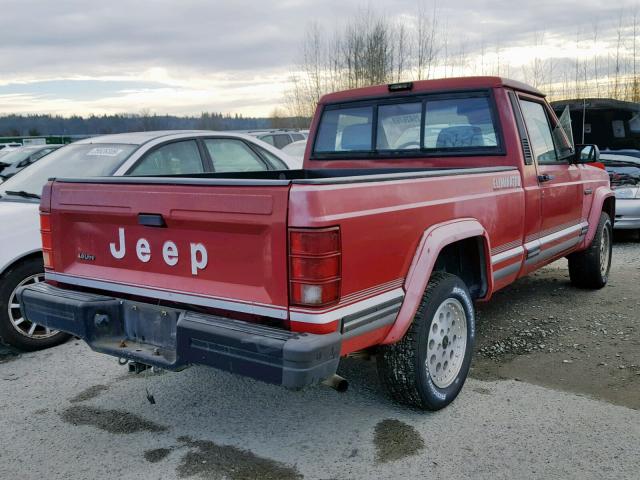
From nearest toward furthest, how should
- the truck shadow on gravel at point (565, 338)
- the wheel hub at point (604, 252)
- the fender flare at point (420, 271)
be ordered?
the fender flare at point (420, 271)
the truck shadow on gravel at point (565, 338)
the wheel hub at point (604, 252)

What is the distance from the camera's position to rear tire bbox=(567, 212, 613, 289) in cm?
608

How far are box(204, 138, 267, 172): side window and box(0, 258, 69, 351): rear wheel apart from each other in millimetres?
1911

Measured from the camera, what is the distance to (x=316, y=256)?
2.60 meters

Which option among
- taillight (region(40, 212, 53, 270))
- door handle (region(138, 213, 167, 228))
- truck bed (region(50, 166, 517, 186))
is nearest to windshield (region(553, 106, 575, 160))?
truck bed (region(50, 166, 517, 186))

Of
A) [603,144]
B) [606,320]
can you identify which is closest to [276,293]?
[606,320]

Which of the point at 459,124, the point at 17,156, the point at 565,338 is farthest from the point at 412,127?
the point at 17,156

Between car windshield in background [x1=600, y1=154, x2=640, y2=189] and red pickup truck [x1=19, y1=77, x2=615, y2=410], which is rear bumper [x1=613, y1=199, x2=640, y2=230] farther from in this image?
red pickup truck [x1=19, y1=77, x2=615, y2=410]

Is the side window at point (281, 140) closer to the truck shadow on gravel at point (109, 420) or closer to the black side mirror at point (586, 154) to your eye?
the black side mirror at point (586, 154)

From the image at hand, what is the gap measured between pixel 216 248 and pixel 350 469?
1.27 metres

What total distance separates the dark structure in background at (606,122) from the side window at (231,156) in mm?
7699

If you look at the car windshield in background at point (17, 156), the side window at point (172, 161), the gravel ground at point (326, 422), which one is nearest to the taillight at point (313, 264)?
the gravel ground at point (326, 422)

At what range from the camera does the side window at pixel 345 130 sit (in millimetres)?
5082

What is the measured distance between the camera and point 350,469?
2986 millimetres

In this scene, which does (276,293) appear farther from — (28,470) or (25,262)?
(25,262)
